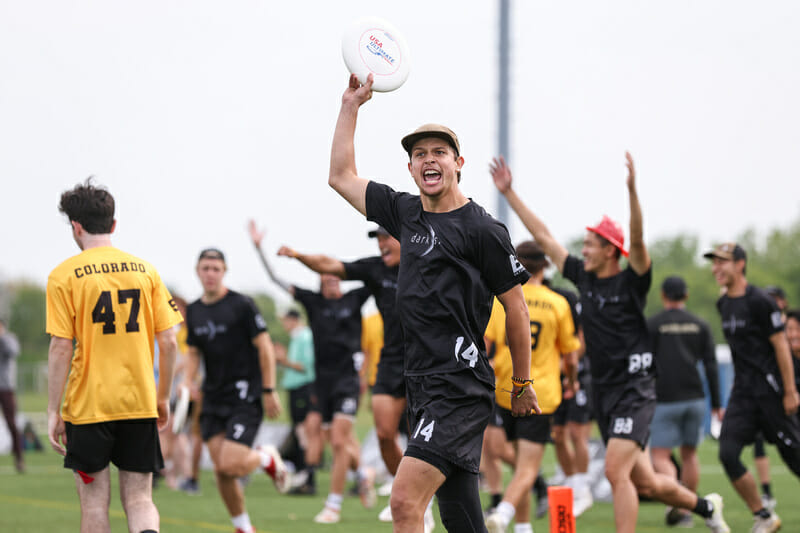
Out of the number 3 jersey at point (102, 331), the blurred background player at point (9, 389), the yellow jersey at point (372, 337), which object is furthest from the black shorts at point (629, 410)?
the blurred background player at point (9, 389)

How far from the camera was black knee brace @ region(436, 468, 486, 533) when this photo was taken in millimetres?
5359

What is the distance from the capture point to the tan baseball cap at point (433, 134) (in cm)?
546

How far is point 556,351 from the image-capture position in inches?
372

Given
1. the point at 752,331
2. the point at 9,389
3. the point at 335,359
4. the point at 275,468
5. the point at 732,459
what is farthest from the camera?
the point at 9,389

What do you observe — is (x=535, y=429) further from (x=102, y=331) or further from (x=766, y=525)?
(x=102, y=331)

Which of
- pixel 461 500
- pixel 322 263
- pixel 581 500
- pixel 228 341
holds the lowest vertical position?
pixel 581 500

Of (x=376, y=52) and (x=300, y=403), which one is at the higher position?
(x=376, y=52)

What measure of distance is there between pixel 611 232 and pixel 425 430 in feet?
10.8

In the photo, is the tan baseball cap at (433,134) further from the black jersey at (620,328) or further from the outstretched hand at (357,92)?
the black jersey at (620,328)

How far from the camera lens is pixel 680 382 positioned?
38.2ft

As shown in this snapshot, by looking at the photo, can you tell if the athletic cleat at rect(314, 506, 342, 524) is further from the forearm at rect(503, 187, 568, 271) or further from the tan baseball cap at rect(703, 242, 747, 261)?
the tan baseball cap at rect(703, 242, 747, 261)

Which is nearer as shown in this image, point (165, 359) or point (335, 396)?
point (165, 359)

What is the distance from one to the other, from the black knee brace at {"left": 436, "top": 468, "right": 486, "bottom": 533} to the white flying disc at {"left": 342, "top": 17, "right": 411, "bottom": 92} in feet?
6.56

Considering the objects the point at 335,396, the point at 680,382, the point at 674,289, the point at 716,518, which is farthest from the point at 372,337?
the point at 716,518
